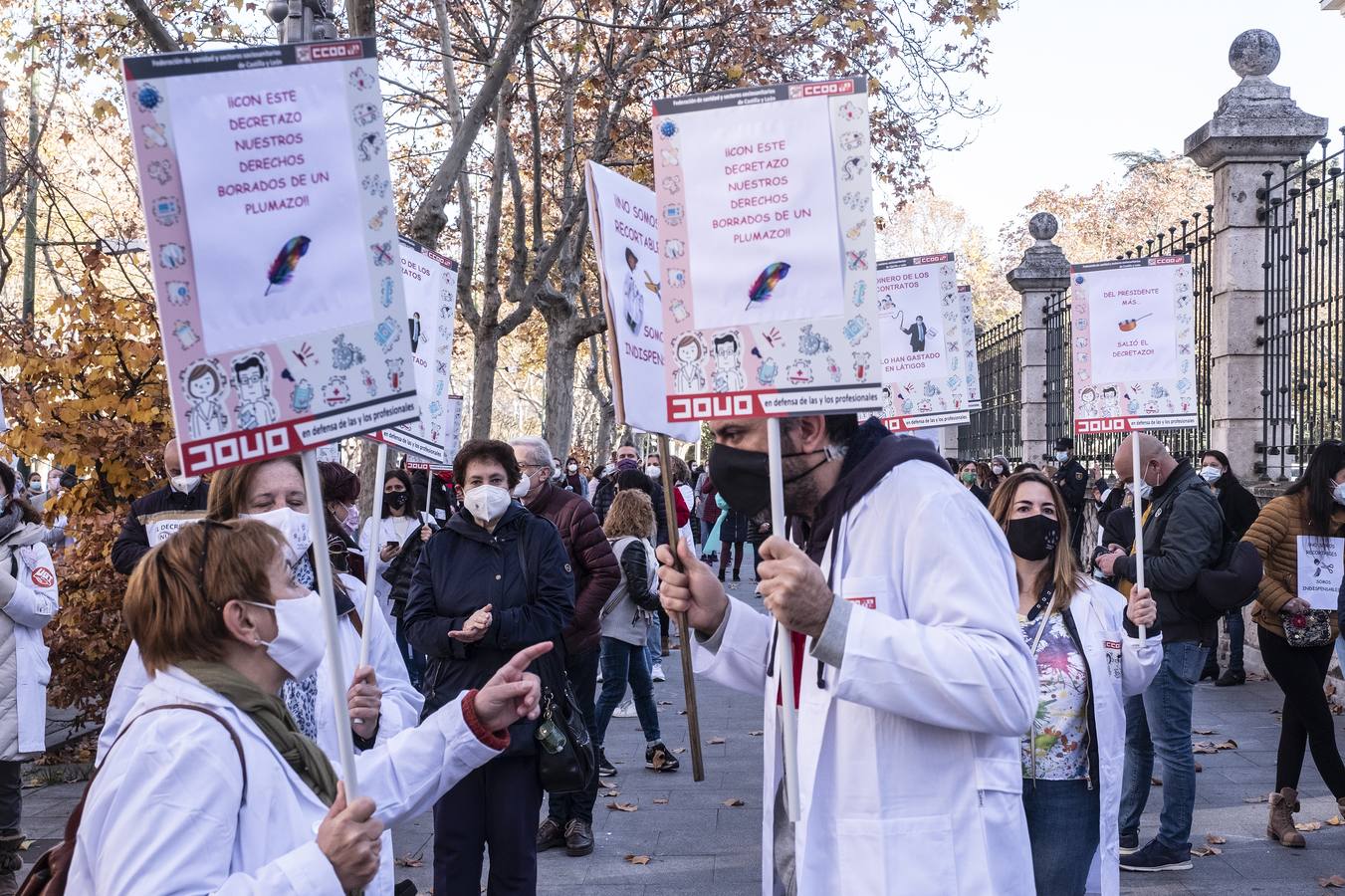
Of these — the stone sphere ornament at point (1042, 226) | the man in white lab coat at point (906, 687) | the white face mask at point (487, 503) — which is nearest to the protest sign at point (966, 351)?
the white face mask at point (487, 503)

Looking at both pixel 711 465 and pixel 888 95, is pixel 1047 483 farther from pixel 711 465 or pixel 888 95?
pixel 888 95

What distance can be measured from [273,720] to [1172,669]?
538 cm

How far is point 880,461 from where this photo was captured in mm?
2965

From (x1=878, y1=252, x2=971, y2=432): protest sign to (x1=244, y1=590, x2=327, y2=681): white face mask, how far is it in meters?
5.47

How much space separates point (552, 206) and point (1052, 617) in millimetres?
25455

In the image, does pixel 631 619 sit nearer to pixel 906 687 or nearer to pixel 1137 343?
pixel 1137 343

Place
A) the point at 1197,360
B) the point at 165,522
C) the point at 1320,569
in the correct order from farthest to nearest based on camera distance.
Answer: the point at 1197,360 < the point at 1320,569 < the point at 165,522

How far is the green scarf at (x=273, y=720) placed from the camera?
2609 millimetres

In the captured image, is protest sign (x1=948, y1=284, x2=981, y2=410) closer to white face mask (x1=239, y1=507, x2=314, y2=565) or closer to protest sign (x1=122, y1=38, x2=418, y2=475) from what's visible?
white face mask (x1=239, y1=507, x2=314, y2=565)

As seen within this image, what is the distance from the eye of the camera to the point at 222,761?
2426 millimetres

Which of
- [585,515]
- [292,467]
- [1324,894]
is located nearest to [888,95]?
[585,515]

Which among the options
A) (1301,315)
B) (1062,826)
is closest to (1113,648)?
(1062,826)

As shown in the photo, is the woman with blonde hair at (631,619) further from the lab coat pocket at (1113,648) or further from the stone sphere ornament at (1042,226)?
the stone sphere ornament at (1042,226)

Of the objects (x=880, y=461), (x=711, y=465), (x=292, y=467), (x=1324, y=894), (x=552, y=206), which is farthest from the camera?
(x=552, y=206)
